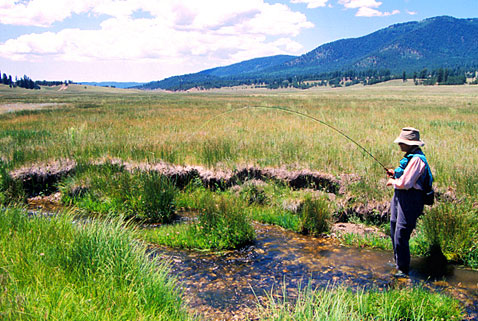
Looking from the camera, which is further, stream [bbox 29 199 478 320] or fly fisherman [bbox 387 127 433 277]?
fly fisherman [bbox 387 127 433 277]

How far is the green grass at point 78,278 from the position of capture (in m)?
3.33

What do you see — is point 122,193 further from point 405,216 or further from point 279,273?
point 405,216

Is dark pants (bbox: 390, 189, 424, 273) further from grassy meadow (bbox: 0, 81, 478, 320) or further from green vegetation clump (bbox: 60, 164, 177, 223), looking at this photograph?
green vegetation clump (bbox: 60, 164, 177, 223)

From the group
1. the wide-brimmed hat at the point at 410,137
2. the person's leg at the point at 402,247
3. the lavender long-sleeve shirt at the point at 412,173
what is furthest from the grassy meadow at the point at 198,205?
the wide-brimmed hat at the point at 410,137

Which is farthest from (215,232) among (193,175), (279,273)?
(193,175)

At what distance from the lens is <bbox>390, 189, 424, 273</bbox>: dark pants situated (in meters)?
5.19

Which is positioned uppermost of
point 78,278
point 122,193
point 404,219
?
point 404,219

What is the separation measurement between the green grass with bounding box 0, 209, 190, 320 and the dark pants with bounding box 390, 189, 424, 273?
3.23m

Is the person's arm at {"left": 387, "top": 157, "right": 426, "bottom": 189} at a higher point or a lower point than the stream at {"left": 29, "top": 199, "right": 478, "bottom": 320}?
higher

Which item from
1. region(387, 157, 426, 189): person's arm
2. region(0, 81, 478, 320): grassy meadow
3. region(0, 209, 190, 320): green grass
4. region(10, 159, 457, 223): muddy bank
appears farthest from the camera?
region(10, 159, 457, 223): muddy bank

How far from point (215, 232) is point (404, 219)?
3.23 meters

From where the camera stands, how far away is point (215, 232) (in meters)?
6.84

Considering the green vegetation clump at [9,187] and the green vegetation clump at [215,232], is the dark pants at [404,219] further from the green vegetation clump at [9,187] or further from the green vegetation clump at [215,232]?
the green vegetation clump at [9,187]

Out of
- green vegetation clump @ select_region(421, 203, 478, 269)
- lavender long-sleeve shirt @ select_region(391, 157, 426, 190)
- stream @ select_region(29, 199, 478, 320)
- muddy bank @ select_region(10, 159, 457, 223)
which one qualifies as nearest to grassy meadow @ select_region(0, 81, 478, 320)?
green vegetation clump @ select_region(421, 203, 478, 269)
